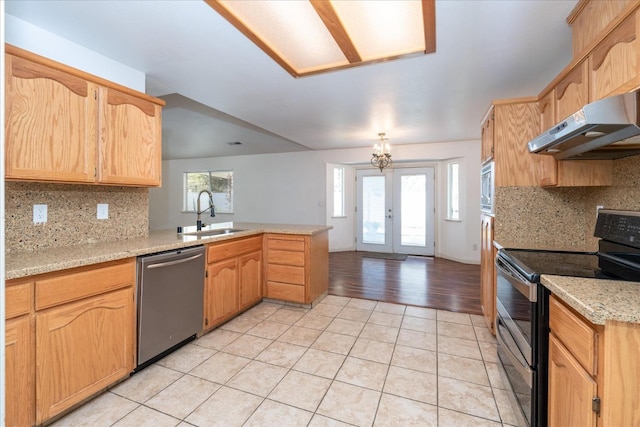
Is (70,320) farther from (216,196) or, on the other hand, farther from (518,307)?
(216,196)

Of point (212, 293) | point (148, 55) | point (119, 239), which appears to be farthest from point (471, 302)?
point (148, 55)

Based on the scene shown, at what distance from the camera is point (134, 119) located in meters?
2.21

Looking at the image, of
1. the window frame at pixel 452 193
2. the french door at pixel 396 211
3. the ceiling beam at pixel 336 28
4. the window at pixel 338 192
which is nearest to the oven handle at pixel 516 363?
the ceiling beam at pixel 336 28

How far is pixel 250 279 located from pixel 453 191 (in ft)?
15.3

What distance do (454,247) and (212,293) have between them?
4.91m

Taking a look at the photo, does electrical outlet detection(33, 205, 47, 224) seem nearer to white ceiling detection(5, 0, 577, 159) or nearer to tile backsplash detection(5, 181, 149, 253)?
tile backsplash detection(5, 181, 149, 253)

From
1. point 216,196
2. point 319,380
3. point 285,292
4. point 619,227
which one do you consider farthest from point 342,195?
point 619,227

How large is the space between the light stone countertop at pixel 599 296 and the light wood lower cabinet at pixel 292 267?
2263mm

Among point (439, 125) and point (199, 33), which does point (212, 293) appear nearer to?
point (199, 33)

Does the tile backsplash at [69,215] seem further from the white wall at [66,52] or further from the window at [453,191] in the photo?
the window at [453,191]

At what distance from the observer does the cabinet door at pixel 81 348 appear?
150cm

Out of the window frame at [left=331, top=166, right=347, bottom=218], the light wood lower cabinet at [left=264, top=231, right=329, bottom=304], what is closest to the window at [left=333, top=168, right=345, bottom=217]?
the window frame at [left=331, top=166, right=347, bottom=218]

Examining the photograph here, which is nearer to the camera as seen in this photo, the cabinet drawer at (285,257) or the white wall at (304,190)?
the cabinet drawer at (285,257)

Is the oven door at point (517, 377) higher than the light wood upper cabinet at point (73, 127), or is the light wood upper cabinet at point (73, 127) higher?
the light wood upper cabinet at point (73, 127)
